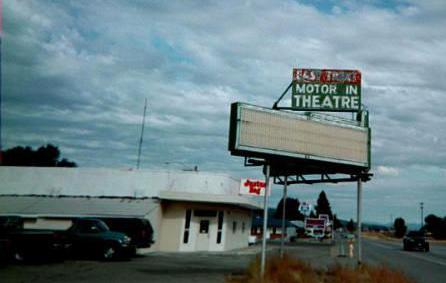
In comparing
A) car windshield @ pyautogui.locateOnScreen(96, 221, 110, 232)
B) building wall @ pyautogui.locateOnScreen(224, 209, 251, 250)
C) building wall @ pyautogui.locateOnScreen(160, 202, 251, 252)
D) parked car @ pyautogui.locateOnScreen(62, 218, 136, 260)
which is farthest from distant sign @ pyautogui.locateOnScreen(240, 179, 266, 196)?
car windshield @ pyautogui.locateOnScreen(96, 221, 110, 232)

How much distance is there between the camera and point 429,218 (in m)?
113

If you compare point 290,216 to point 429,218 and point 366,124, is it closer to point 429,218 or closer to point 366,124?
point 429,218

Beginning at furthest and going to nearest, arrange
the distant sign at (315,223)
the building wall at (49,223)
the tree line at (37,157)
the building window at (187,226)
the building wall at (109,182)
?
the tree line at (37,157) < the distant sign at (315,223) < the building window at (187,226) < the building wall at (109,182) < the building wall at (49,223)

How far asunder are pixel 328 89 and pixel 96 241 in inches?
470

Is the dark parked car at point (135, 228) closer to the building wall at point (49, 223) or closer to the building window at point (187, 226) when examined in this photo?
the building wall at point (49, 223)

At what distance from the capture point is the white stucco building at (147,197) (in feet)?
91.7

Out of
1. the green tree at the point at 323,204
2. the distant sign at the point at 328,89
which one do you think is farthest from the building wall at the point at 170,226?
the green tree at the point at 323,204

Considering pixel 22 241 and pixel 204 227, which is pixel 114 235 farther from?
pixel 204 227

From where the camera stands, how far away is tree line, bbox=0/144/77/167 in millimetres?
63250

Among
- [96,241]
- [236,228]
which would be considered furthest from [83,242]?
[236,228]

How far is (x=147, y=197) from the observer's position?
28.7 m

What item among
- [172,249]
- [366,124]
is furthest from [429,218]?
[366,124]

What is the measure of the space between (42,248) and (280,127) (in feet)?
36.0

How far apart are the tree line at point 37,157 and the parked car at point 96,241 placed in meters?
43.9
